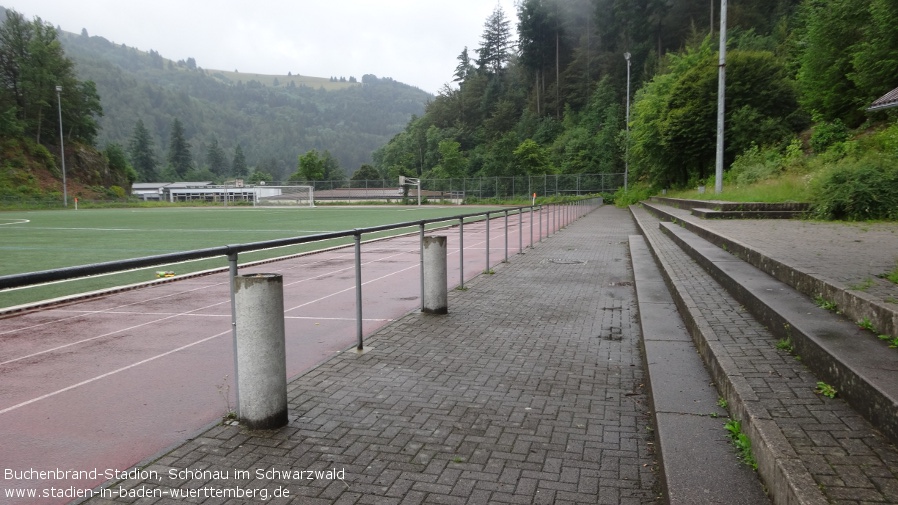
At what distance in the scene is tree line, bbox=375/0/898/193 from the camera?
34.1 m

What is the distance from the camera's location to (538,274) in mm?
11305

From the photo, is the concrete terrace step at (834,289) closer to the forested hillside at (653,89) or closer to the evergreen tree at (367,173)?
the forested hillside at (653,89)

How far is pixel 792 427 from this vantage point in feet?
9.53

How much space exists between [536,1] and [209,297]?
11241cm

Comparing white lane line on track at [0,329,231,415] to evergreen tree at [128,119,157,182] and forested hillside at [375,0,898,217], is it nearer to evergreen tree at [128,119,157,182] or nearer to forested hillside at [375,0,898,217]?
forested hillside at [375,0,898,217]

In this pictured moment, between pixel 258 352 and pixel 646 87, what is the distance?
2196 inches

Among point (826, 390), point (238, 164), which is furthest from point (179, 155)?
point (826, 390)

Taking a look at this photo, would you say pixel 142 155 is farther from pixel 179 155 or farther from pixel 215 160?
pixel 215 160

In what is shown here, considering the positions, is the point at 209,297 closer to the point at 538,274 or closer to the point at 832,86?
the point at 538,274

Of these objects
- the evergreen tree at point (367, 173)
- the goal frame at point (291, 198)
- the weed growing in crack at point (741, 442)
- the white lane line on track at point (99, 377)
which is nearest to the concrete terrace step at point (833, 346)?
the weed growing in crack at point (741, 442)

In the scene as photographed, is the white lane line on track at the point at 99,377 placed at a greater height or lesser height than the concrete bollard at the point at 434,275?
lesser

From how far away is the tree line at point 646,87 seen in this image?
3409cm

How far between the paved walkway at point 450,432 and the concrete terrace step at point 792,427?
60 cm

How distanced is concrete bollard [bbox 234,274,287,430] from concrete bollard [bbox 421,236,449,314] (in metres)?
3.62
